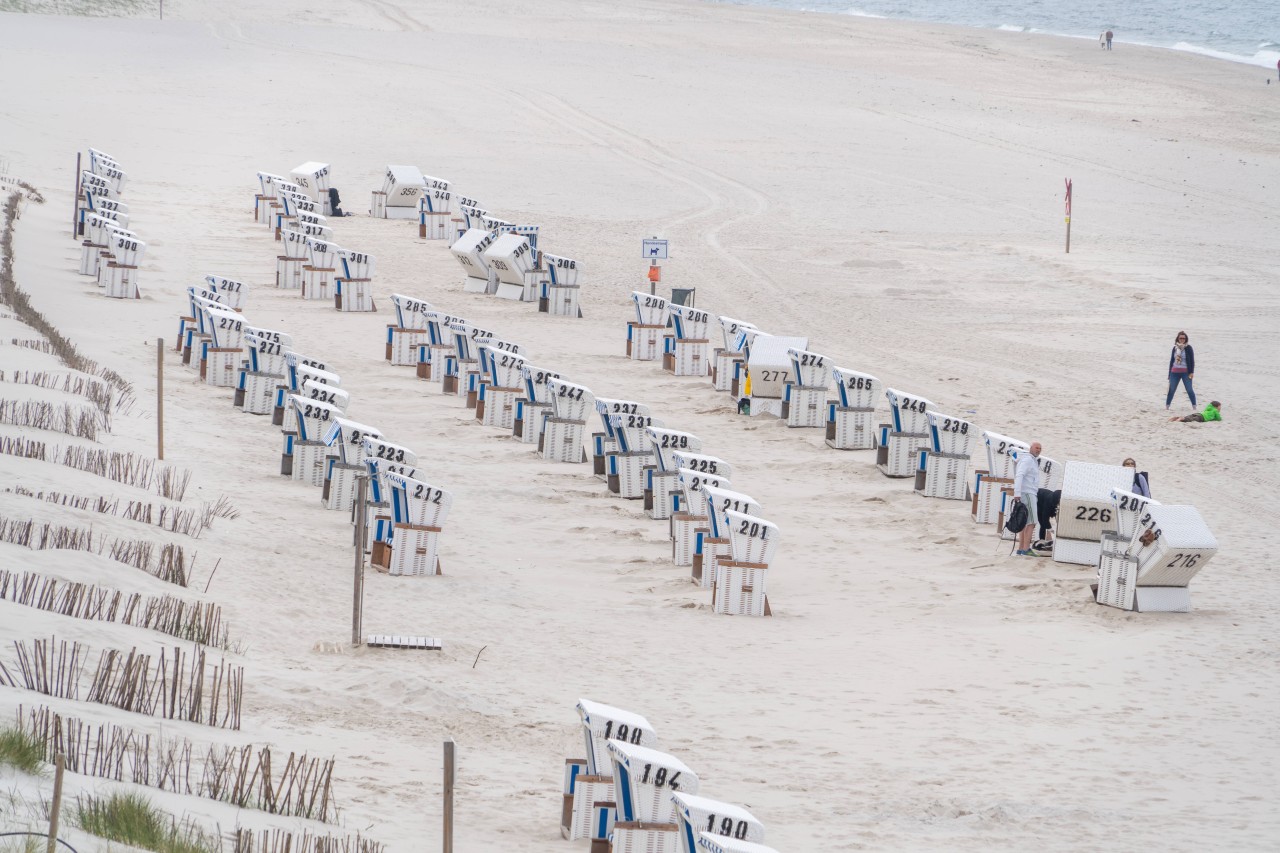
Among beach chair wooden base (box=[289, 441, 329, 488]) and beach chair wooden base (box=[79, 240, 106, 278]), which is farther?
beach chair wooden base (box=[79, 240, 106, 278])

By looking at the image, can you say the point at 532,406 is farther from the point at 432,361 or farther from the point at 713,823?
the point at 713,823

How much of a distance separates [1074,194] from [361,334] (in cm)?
2561

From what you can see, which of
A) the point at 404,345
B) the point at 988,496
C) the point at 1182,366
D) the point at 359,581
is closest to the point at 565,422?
the point at 988,496

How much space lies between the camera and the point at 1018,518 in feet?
60.1

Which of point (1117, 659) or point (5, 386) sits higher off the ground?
point (5, 386)

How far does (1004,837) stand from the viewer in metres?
10.4

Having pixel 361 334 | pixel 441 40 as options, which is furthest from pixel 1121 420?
pixel 441 40

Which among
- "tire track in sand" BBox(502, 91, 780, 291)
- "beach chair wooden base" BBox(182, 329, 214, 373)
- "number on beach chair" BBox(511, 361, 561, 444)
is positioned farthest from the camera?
"tire track in sand" BBox(502, 91, 780, 291)

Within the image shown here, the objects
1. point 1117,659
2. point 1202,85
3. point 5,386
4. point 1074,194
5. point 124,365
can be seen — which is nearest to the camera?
point 1117,659

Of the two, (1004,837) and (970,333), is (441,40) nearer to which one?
(970,333)

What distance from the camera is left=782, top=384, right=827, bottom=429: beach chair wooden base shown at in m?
24.7

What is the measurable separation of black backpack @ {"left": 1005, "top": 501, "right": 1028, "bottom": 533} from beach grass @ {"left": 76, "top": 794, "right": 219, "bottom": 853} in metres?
12.2

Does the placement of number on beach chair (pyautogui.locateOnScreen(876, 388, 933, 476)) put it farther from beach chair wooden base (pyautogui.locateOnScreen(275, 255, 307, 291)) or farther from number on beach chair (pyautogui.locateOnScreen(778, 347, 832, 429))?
beach chair wooden base (pyautogui.locateOnScreen(275, 255, 307, 291))

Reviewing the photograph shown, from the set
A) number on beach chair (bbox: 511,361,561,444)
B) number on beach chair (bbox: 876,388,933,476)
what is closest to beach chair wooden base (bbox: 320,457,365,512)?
number on beach chair (bbox: 511,361,561,444)
